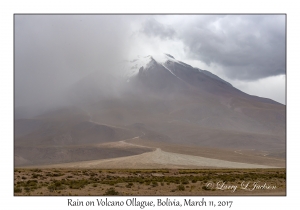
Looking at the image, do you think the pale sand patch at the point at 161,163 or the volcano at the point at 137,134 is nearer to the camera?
the pale sand patch at the point at 161,163

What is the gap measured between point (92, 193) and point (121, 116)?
152 metres

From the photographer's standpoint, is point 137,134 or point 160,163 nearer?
point 160,163

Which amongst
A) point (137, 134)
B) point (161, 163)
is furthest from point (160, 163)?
point (137, 134)

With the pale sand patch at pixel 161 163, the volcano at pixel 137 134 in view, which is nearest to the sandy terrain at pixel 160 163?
the pale sand patch at pixel 161 163

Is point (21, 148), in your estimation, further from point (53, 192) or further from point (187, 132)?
point (53, 192)

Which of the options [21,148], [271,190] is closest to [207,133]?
[21,148]

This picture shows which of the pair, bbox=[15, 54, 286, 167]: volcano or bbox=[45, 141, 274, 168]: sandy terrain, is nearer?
bbox=[45, 141, 274, 168]: sandy terrain

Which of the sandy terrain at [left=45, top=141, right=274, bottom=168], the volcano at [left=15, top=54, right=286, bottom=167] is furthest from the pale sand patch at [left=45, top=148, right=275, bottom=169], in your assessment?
the volcano at [left=15, top=54, right=286, bottom=167]

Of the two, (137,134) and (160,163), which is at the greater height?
(137,134)

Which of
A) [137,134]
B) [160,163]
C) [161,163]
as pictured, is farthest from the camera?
[137,134]

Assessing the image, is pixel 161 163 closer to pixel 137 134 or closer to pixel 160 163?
pixel 160 163

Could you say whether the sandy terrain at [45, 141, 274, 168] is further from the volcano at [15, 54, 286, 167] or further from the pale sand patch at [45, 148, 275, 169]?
the volcano at [15, 54, 286, 167]

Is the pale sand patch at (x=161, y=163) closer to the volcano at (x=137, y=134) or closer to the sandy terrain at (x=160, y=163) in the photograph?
the sandy terrain at (x=160, y=163)
